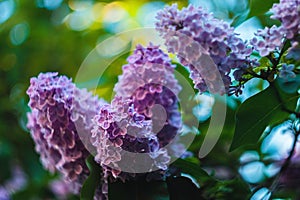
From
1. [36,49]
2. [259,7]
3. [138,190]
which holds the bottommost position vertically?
[138,190]

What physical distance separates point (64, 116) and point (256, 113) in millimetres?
234

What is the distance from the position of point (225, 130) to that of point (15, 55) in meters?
0.75

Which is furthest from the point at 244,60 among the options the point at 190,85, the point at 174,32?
the point at 190,85

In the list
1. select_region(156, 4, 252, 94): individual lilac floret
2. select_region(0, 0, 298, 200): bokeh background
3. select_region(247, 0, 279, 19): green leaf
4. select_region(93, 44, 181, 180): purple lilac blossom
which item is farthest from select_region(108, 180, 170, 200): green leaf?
select_region(0, 0, 298, 200): bokeh background

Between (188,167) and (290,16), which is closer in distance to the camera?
(290,16)

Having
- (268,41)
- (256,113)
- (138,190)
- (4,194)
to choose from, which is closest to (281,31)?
(268,41)

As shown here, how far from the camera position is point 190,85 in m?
0.77

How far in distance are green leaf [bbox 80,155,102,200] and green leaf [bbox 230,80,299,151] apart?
17 centimetres

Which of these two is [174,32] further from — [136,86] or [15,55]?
[15,55]

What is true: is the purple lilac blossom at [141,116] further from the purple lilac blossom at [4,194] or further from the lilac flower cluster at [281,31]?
the purple lilac blossom at [4,194]

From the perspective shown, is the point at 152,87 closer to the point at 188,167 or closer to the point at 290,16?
the point at 188,167

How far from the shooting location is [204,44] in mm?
526

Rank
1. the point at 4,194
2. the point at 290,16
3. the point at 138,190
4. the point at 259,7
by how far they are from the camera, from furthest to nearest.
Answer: the point at 4,194 < the point at 259,7 < the point at 138,190 < the point at 290,16

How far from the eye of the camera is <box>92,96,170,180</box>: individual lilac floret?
0.56 m
